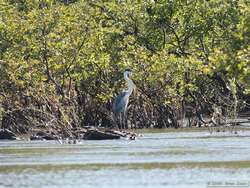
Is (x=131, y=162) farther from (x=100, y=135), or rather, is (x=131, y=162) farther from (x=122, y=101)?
(x=122, y=101)

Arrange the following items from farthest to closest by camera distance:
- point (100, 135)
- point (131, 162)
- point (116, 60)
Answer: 1. point (116, 60)
2. point (100, 135)
3. point (131, 162)

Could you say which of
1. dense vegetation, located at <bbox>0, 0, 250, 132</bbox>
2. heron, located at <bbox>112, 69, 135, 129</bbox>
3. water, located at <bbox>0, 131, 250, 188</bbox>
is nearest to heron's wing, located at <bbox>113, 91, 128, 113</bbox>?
heron, located at <bbox>112, 69, 135, 129</bbox>

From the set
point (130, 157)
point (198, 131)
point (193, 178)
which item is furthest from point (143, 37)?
point (193, 178)

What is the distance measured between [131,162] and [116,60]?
18.5 metres

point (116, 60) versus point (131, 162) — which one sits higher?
point (116, 60)

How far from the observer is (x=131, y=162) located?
2414 centimetres

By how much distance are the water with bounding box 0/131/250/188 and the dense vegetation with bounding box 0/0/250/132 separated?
5.64 m

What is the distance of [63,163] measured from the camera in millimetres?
24594

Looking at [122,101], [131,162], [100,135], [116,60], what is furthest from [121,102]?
[131,162]

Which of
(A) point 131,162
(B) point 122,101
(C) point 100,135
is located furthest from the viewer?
(B) point 122,101

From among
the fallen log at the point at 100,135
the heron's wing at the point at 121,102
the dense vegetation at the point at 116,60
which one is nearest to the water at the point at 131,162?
the fallen log at the point at 100,135

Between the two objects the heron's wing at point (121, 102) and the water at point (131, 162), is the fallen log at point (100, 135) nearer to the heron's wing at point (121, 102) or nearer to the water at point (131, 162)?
the water at point (131, 162)

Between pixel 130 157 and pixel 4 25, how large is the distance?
16066mm

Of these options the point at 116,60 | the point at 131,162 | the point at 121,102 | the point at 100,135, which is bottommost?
the point at 131,162
